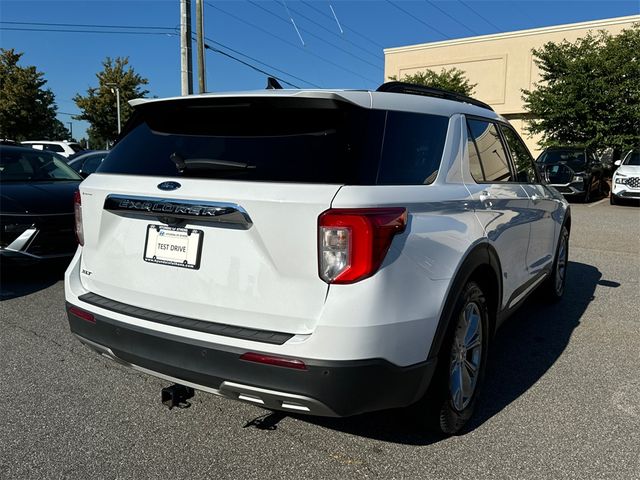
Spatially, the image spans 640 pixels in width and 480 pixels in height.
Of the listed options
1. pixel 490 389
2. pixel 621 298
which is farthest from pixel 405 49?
A: pixel 490 389

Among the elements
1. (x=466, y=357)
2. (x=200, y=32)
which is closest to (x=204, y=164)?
(x=466, y=357)

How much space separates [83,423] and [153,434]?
1.36ft

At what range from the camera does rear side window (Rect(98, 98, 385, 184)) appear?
217cm

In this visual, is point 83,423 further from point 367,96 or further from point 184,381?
point 367,96

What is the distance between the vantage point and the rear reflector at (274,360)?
81.6 inches

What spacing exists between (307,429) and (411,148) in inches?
61.2

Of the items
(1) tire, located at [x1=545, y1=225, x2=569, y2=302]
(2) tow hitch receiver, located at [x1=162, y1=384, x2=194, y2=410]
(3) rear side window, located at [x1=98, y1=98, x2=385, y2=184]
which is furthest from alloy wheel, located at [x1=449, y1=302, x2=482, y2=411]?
(1) tire, located at [x1=545, y1=225, x2=569, y2=302]

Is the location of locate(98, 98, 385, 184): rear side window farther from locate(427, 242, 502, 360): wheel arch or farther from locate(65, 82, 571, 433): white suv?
locate(427, 242, 502, 360): wheel arch

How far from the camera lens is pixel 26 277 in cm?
611

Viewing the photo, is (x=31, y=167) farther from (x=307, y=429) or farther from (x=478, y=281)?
(x=478, y=281)

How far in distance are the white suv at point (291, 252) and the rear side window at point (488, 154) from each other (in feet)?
0.96

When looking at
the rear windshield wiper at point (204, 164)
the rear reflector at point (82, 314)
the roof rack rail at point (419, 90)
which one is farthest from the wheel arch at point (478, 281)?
the rear reflector at point (82, 314)

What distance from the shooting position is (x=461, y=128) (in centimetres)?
293

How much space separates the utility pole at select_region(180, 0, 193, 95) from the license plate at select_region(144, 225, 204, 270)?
1336cm
